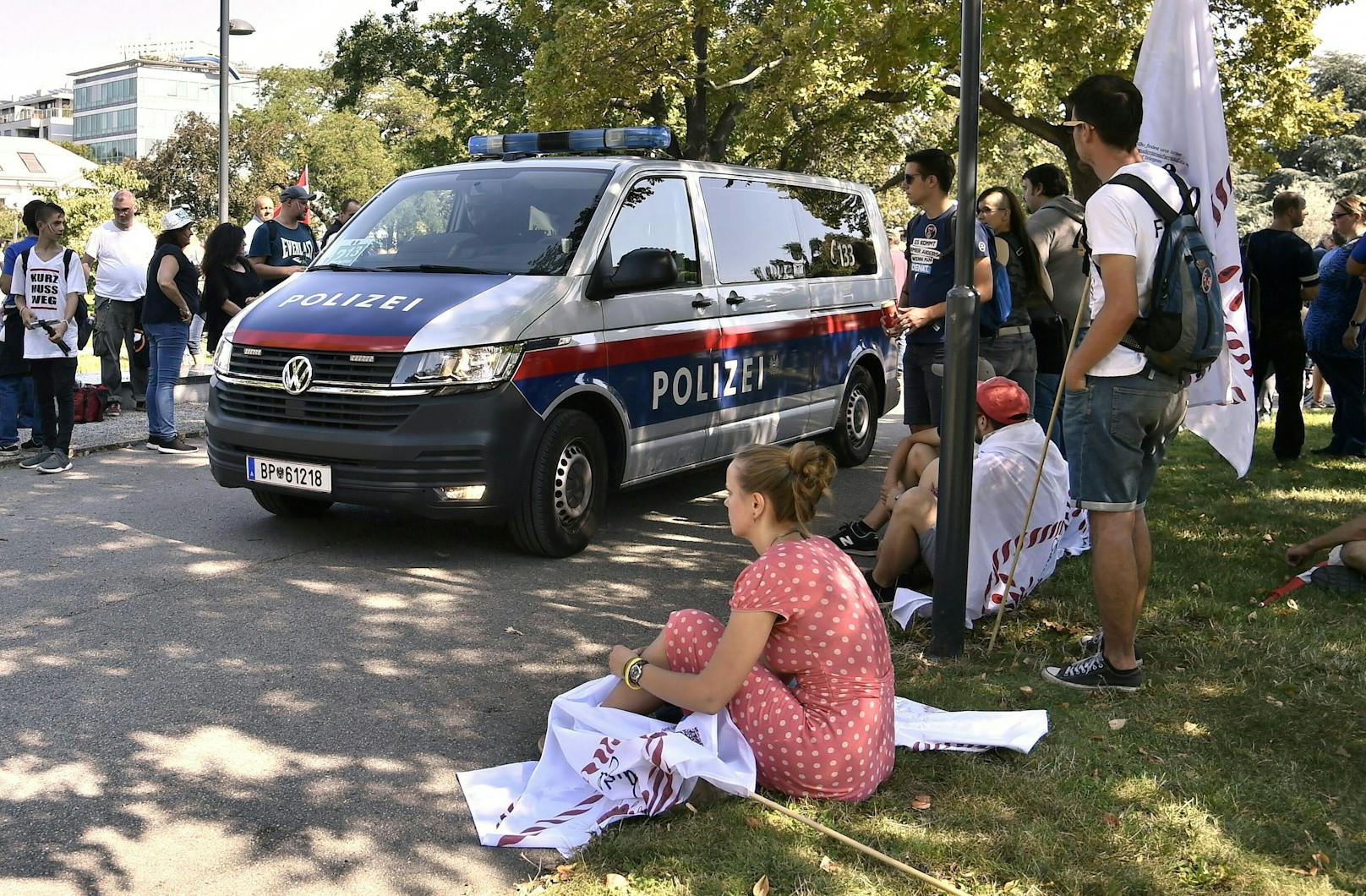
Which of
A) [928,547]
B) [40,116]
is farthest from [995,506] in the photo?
[40,116]

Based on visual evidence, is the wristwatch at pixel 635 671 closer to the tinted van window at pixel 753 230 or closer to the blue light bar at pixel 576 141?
the tinted van window at pixel 753 230

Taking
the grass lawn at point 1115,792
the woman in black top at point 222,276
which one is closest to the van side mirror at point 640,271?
the grass lawn at point 1115,792

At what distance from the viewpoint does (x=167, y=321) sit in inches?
392

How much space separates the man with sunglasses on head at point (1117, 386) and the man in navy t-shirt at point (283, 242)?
29.0ft

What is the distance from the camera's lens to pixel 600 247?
23.5ft

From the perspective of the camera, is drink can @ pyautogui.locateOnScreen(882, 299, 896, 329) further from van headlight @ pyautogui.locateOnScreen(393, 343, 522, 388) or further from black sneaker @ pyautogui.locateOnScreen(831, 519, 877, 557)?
van headlight @ pyautogui.locateOnScreen(393, 343, 522, 388)

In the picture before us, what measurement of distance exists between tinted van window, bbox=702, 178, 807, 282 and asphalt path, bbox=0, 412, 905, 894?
156cm

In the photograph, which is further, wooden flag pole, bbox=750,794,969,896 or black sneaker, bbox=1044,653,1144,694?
black sneaker, bbox=1044,653,1144,694

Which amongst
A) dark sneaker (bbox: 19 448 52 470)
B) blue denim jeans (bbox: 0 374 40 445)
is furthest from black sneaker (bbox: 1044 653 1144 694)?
blue denim jeans (bbox: 0 374 40 445)

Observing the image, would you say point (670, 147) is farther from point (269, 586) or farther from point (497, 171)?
point (269, 586)

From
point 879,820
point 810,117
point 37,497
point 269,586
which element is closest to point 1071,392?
point 879,820

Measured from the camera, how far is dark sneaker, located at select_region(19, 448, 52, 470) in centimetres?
917

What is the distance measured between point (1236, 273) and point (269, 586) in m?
4.39

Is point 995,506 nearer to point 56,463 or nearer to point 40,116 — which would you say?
point 56,463
